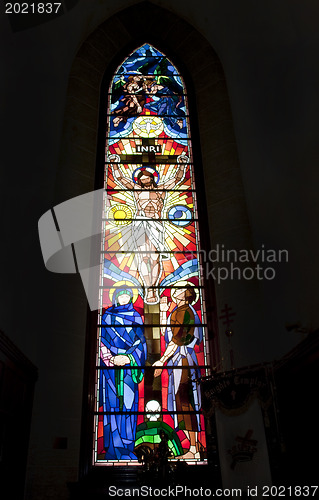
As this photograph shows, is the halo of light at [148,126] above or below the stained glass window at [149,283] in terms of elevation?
above

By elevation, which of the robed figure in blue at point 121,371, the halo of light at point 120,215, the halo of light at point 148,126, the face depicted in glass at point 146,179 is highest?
the halo of light at point 148,126

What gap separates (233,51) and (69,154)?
2.29 metres

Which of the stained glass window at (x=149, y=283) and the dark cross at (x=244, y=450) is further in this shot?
the stained glass window at (x=149, y=283)

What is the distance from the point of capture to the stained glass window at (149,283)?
14.3 ft

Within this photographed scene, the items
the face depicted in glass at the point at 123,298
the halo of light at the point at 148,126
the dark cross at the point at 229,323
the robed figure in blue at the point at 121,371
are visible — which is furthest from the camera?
the halo of light at the point at 148,126

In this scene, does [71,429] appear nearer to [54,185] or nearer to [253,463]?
[253,463]

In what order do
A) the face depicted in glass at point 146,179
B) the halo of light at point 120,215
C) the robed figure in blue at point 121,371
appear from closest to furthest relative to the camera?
the robed figure in blue at point 121,371 < the halo of light at point 120,215 < the face depicted in glass at point 146,179

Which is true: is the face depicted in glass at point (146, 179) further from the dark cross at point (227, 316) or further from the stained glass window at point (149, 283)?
the dark cross at point (227, 316)

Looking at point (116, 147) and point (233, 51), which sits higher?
point (233, 51)

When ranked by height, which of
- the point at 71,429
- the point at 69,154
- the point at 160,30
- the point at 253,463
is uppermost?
the point at 160,30

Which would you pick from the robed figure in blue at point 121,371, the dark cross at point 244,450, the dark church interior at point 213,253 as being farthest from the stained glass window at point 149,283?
the dark cross at point 244,450

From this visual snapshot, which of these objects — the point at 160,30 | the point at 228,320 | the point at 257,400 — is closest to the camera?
the point at 257,400

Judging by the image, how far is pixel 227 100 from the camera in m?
6.16
